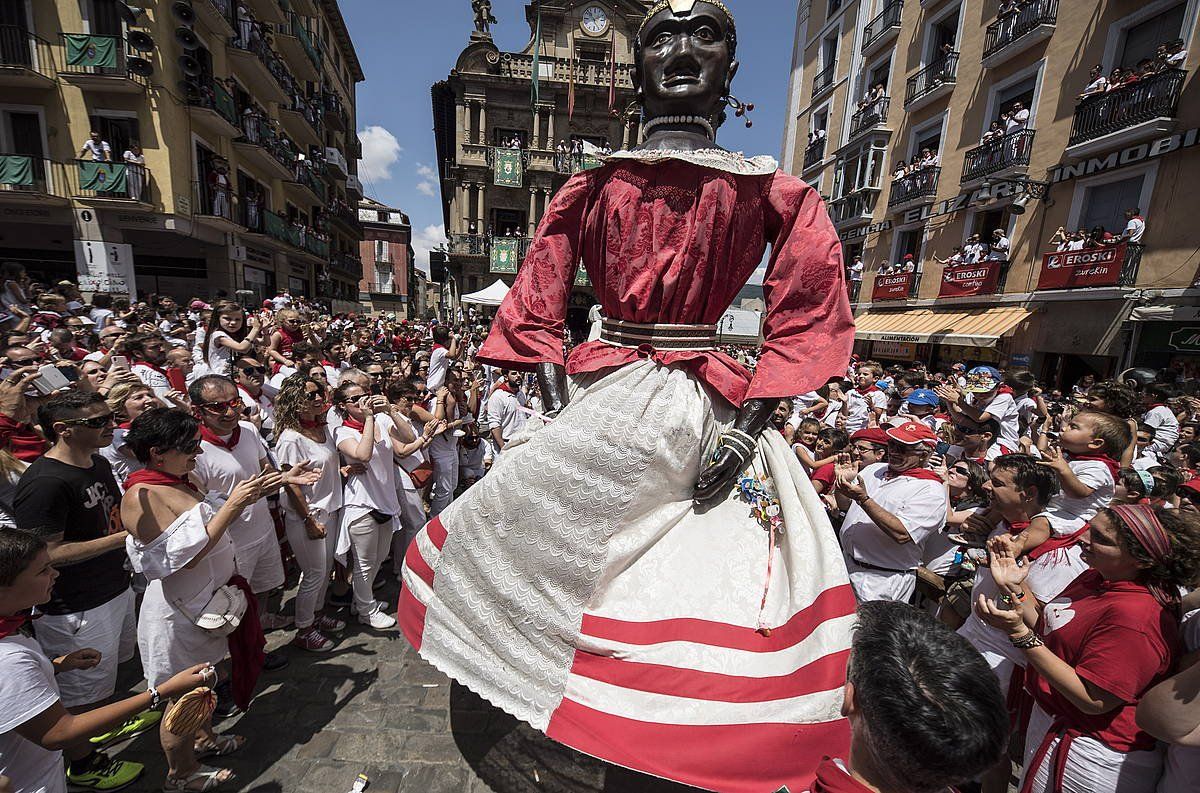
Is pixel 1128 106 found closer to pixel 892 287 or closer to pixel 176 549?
pixel 892 287

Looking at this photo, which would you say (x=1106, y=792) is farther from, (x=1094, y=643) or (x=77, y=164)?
(x=77, y=164)

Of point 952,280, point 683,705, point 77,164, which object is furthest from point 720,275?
point 77,164

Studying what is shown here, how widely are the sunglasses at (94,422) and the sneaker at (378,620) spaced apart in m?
2.05

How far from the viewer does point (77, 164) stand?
1334cm

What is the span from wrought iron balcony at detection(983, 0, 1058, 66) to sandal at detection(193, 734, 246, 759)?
20205 mm

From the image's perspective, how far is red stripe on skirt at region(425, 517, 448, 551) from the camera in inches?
83.1

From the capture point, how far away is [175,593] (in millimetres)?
2441

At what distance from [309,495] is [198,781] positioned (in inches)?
65.8

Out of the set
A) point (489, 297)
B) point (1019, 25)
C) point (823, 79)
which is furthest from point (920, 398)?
point (823, 79)

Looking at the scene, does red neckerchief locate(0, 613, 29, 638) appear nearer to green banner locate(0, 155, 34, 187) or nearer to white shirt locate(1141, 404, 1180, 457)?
white shirt locate(1141, 404, 1180, 457)

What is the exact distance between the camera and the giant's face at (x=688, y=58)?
2.28 metres

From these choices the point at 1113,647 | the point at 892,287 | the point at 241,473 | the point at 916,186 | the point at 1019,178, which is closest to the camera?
the point at 1113,647

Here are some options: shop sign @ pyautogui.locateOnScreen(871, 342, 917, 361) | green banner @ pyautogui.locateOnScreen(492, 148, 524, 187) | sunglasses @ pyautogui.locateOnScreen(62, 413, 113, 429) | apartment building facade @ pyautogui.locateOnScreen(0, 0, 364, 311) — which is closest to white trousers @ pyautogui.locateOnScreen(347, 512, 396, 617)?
sunglasses @ pyautogui.locateOnScreen(62, 413, 113, 429)

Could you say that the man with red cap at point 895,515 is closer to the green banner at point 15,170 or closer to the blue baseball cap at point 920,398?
the blue baseball cap at point 920,398
